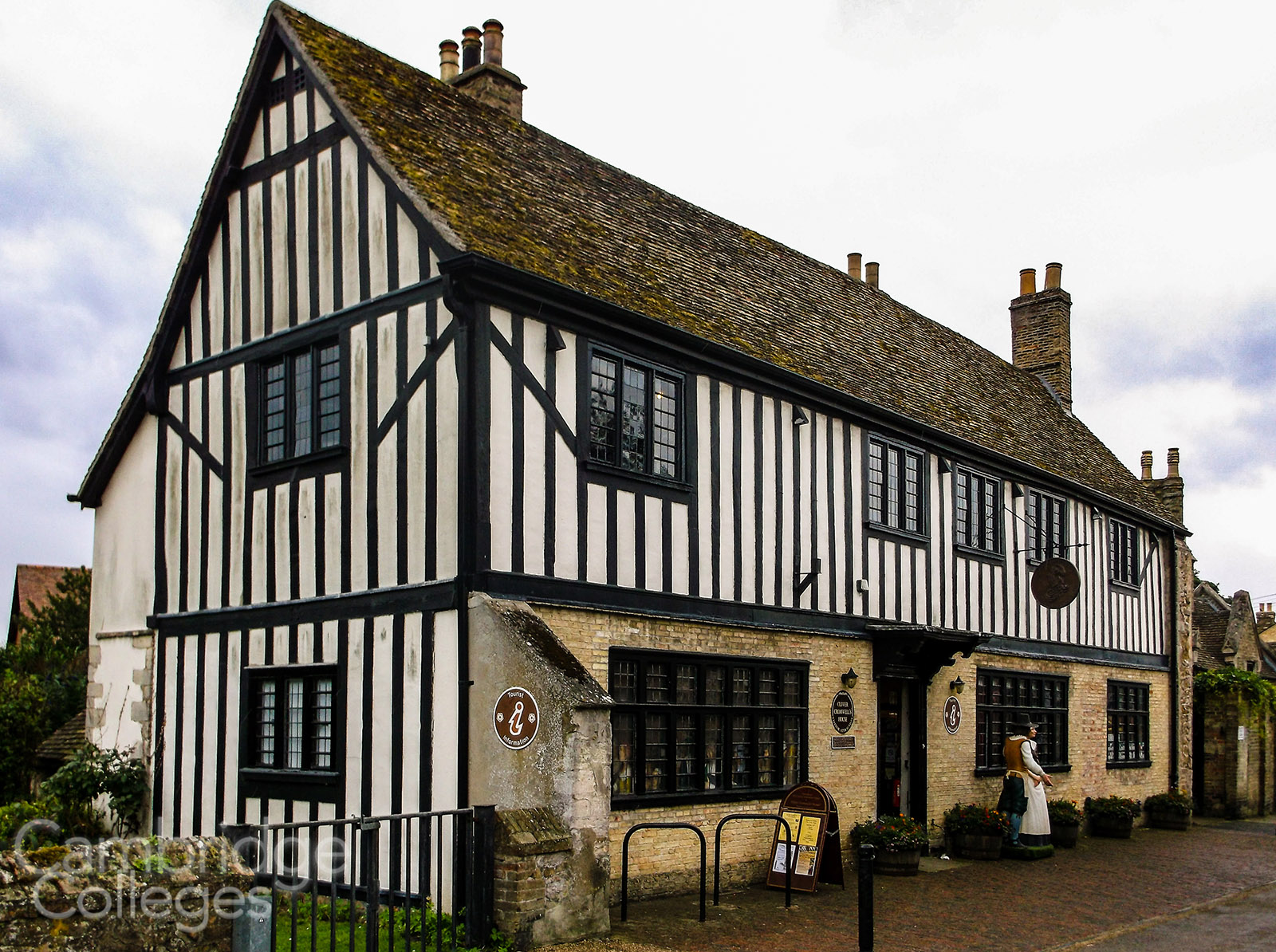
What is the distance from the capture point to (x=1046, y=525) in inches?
888

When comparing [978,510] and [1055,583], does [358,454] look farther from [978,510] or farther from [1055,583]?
[1055,583]

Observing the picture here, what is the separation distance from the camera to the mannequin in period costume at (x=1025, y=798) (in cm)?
1884

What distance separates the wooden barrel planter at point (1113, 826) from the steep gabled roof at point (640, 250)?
5835 millimetres

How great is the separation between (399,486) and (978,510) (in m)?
10.8

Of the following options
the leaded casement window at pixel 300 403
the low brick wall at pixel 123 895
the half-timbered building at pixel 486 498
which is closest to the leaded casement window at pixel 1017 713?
the half-timbered building at pixel 486 498

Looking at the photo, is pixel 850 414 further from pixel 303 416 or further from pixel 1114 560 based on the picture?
pixel 1114 560

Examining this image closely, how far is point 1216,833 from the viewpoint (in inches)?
926

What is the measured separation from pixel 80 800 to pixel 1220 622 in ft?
122

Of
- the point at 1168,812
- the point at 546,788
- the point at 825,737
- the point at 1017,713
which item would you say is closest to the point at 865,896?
the point at 546,788

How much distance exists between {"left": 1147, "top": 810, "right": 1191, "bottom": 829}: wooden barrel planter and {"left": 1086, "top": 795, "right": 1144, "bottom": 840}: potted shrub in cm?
231

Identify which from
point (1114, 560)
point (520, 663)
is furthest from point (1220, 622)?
point (520, 663)

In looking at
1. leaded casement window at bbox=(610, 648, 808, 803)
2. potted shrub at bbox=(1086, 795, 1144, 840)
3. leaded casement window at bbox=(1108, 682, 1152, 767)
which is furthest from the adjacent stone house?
leaded casement window at bbox=(610, 648, 808, 803)

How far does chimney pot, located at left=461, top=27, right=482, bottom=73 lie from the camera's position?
18.5m

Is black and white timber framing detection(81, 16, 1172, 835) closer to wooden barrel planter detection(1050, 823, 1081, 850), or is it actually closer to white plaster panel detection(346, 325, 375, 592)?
white plaster panel detection(346, 325, 375, 592)
